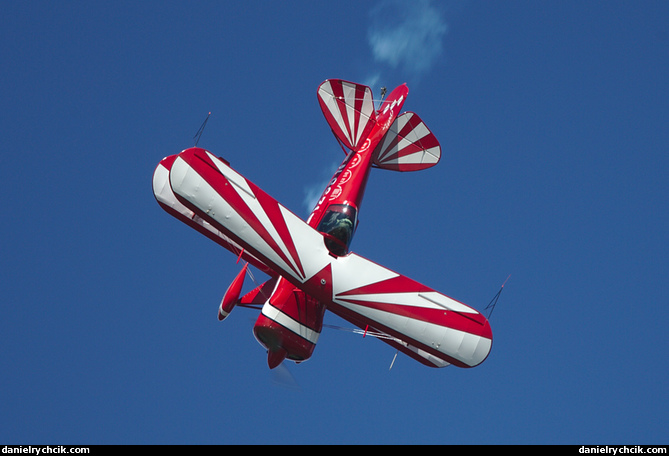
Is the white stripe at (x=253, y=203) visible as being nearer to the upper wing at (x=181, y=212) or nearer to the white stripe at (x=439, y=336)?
the white stripe at (x=439, y=336)

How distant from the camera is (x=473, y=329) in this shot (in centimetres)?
2323

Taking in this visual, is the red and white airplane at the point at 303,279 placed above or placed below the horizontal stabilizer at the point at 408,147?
below

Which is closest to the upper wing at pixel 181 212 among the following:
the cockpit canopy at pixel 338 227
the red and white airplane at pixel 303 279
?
the red and white airplane at pixel 303 279

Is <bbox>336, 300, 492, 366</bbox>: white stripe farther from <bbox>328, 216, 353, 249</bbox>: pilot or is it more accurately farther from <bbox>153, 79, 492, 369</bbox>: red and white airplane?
<bbox>328, 216, 353, 249</bbox>: pilot

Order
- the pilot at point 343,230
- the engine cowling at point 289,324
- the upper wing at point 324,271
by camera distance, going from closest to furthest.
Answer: the upper wing at point 324,271, the engine cowling at point 289,324, the pilot at point 343,230

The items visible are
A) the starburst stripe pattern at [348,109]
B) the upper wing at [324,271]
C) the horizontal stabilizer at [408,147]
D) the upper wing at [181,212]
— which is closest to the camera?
A: the upper wing at [324,271]

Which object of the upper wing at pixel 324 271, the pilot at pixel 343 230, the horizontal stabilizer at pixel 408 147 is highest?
the horizontal stabilizer at pixel 408 147

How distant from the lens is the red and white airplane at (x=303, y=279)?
21.9 metres

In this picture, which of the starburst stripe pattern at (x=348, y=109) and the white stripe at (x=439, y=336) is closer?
the white stripe at (x=439, y=336)

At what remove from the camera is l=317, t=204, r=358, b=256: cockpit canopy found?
23859 mm

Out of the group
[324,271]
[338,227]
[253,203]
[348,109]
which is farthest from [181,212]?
[348,109]

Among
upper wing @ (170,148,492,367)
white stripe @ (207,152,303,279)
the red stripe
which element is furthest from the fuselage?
the red stripe

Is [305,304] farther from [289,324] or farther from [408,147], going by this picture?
[408,147]

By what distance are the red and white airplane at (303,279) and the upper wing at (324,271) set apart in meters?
0.03
